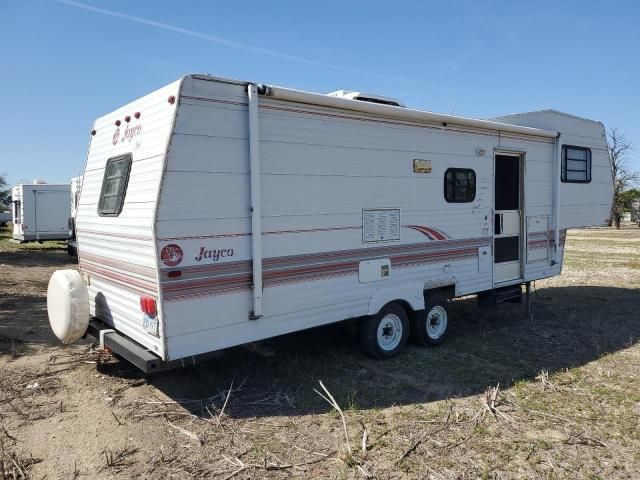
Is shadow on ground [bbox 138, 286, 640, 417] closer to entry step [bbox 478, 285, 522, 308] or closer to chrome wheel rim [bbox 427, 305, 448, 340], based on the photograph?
chrome wheel rim [bbox 427, 305, 448, 340]

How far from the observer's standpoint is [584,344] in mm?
7043

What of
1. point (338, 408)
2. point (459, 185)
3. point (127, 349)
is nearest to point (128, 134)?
point (127, 349)

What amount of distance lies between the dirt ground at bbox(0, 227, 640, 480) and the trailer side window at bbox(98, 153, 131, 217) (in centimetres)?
185

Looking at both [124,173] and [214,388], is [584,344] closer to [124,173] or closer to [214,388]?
[214,388]

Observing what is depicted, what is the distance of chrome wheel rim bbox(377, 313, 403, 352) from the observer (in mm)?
6199

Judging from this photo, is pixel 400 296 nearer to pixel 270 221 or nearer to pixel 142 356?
pixel 270 221

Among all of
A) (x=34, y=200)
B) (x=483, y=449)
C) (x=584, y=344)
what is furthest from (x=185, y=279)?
(x=34, y=200)

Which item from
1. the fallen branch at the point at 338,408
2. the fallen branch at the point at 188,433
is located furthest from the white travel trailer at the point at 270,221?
the fallen branch at the point at 338,408

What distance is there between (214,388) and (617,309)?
25.1 feet

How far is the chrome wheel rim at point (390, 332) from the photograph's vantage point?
6199 mm

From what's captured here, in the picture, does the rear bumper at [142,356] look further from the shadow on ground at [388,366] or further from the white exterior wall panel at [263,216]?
the shadow on ground at [388,366]

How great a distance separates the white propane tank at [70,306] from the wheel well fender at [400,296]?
3.03 m

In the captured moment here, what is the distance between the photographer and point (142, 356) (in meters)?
4.50

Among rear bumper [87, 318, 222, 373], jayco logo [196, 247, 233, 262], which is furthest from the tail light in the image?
jayco logo [196, 247, 233, 262]
